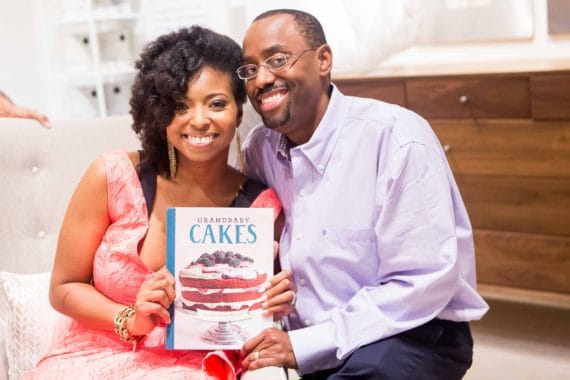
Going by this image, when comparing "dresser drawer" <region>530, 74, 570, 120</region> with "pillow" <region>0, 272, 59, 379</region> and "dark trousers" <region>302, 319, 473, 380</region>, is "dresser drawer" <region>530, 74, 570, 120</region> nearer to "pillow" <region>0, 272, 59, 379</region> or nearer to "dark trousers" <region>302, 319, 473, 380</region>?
"dark trousers" <region>302, 319, 473, 380</region>

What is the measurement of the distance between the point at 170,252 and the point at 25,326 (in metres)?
0.50

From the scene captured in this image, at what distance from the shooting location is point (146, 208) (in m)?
1.62

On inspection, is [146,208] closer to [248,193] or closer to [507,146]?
[248,193]

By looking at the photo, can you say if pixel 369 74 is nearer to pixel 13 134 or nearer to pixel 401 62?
pixel 401 62

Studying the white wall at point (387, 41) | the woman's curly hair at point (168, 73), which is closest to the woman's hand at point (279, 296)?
the woman's curly hair at point (168, 73)

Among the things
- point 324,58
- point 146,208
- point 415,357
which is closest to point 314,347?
point 415,357

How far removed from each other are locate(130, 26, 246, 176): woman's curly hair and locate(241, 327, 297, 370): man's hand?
0.44m

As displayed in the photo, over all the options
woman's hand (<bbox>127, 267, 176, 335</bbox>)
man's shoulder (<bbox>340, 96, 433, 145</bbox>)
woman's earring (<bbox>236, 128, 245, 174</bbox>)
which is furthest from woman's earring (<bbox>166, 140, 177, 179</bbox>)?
man's shoulder (<bbox>340, 96, 433, 145</bbox>)

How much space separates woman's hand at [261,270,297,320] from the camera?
1472 mm

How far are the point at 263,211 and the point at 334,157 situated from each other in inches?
8.7

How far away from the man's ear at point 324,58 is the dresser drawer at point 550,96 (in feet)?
3.73

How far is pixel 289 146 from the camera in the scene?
1.68m

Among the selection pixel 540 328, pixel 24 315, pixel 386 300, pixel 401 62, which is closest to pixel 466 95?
pixel 401 62

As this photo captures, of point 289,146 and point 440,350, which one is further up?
point 289,146
